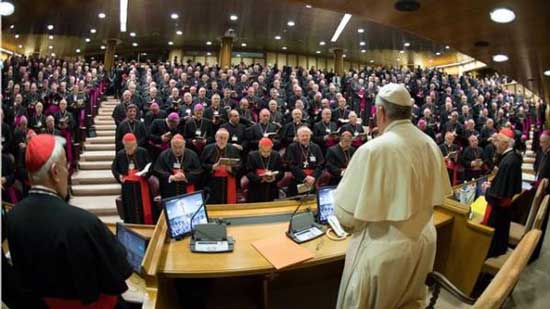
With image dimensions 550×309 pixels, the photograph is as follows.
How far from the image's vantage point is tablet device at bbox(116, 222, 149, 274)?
2631 mm

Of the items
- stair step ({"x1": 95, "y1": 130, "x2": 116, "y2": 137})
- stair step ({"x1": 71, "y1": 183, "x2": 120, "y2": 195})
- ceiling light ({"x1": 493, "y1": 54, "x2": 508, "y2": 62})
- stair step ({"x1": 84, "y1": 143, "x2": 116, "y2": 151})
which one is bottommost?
stair step ({"x1": 71, "y1": 183, "x2": 120, "y2": 195})

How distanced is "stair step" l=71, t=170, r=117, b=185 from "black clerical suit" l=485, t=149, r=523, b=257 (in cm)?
628

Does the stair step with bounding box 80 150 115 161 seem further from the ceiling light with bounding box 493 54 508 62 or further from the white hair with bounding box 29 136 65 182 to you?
the ceiling light with bounding box 493 54 508 62

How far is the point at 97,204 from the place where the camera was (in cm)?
641

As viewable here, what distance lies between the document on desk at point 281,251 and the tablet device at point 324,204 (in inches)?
20.3

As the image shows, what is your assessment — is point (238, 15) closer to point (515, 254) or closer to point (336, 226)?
point (336, 226)

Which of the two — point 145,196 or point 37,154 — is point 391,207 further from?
point 145,196

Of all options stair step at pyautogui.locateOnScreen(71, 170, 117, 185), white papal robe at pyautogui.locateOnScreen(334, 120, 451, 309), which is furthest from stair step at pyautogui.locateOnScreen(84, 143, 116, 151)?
white papal robe at pyautogui.locateOnScreen(334, 120, 451, 309)

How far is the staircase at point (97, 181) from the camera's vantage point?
6.28 m

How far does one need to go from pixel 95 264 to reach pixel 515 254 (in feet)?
6.01

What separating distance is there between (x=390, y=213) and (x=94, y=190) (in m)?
6.22

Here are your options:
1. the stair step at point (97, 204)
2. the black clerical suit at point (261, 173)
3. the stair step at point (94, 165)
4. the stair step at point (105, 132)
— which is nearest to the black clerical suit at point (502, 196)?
the black clerical suit at point (261, 173)

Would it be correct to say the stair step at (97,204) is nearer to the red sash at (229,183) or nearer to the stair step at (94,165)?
the stair step at (94,165)

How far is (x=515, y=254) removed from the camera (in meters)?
1.66
